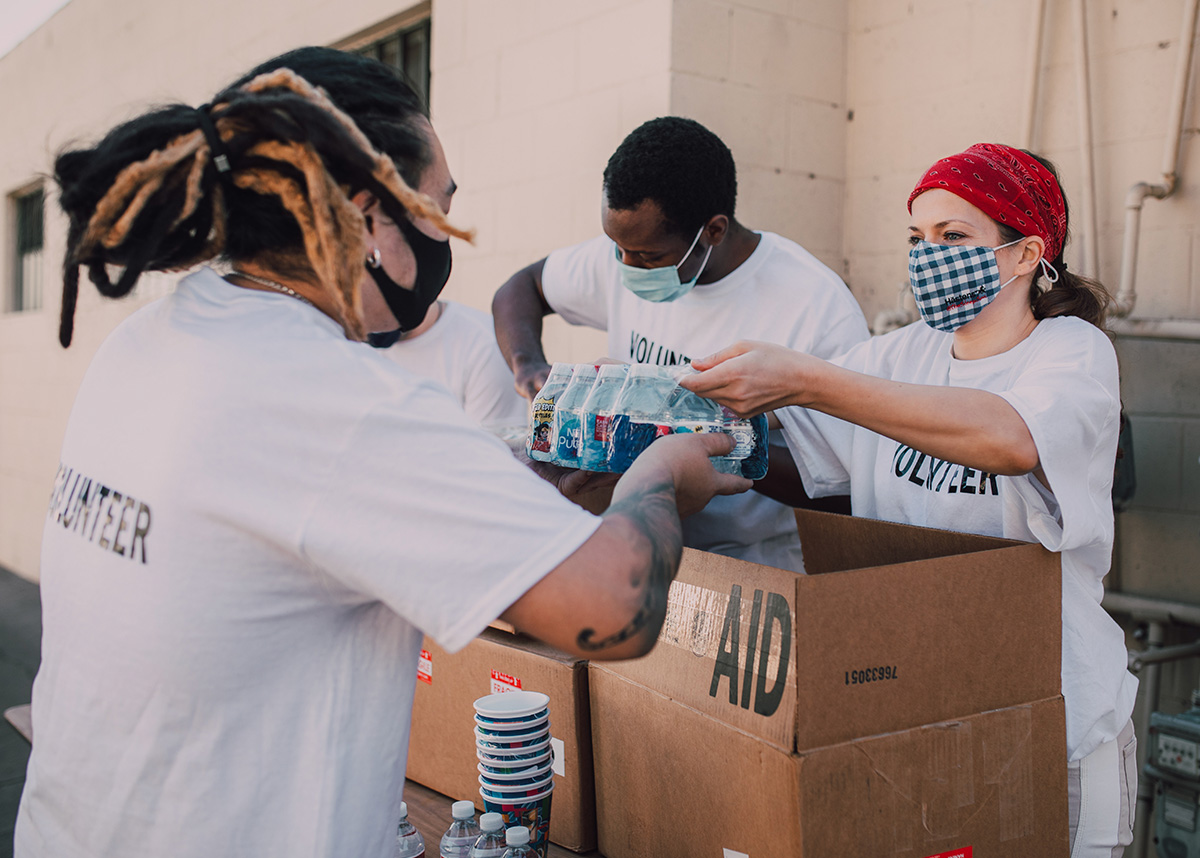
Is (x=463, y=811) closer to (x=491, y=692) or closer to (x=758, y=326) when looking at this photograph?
(x=491, y=692)

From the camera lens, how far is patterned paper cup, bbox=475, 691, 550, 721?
1410mm

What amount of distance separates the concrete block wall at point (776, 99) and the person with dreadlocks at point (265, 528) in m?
2.29

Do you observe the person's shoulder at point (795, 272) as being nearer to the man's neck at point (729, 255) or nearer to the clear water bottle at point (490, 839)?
the man's neck at point (729, 255)

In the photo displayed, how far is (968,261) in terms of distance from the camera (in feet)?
5.50

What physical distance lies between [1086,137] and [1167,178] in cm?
27

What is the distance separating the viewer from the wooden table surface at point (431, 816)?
5.01 ft

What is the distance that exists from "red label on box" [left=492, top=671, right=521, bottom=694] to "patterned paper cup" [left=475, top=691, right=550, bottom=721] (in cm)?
11

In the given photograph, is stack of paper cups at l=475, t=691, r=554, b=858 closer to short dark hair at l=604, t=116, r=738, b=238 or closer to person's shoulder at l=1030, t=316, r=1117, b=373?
person's shoulder at l=1030, t=316, r=1117, b=373

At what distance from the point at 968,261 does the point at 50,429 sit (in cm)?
843

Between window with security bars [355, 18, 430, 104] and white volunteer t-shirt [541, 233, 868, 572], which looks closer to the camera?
white volunteer t-shirt [541, 233, 868, 572]

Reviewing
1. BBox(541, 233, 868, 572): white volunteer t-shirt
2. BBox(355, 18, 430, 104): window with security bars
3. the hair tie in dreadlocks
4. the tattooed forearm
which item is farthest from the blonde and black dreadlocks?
BBox(355, 18, 430, 104): window with security bars

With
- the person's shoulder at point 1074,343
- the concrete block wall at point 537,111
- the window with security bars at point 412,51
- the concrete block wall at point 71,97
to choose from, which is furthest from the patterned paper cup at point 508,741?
the concrete block wall at point 71,97

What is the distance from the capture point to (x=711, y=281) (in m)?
2.30

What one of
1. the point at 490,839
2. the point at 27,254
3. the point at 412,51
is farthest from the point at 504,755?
the point at 27,254
